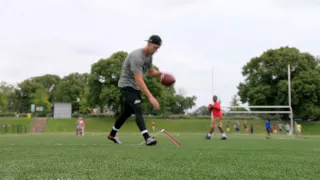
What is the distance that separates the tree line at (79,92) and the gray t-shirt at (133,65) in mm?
47811

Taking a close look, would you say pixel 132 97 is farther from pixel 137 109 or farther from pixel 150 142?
pixel 150 142

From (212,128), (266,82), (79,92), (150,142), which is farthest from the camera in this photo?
(79,92)

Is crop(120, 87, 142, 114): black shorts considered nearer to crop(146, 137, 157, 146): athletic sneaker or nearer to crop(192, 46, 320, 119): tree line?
crop(146, 137, 157, 146): athletic sneaker

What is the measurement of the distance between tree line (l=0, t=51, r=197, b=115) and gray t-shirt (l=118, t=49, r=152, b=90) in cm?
4781

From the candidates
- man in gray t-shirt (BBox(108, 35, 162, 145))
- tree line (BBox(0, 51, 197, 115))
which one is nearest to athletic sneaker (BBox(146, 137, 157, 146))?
man in gray t-shirt (BBox(108, 35, 162, 145))

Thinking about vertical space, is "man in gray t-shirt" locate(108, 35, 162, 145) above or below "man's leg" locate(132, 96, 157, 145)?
above

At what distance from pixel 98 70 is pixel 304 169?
54232mm

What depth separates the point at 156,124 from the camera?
175 feet

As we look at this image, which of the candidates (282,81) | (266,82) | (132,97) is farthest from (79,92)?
(132,97)

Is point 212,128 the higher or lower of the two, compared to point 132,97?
lower

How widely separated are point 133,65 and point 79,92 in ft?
300

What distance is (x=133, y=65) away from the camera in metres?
6.46

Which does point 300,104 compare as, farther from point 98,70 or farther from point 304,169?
point 304,169

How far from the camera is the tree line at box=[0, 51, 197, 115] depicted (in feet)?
184
